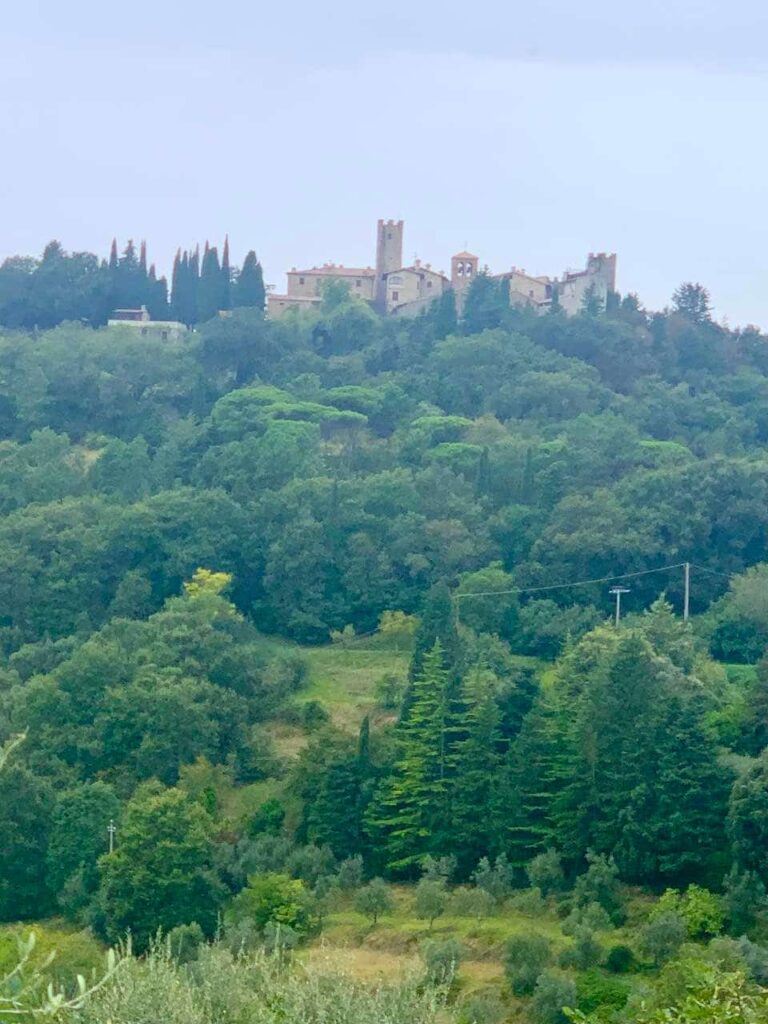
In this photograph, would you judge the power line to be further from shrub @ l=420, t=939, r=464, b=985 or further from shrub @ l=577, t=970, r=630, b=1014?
shrub @ l=577, t=970, r=630, b=1014

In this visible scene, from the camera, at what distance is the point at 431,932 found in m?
26.0

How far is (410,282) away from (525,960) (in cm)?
4653

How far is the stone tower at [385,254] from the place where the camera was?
68.7m

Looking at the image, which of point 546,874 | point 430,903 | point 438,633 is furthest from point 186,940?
point 438,633

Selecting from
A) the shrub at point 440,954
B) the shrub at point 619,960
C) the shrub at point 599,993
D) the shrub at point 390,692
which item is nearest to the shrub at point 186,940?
the shrub at point 440,954

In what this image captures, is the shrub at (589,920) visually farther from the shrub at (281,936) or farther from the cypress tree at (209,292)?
the cypress tree at (209,292)

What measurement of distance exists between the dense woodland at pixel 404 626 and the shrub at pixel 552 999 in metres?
0.04

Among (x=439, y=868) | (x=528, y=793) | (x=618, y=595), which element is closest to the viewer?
(x=439, y=868)

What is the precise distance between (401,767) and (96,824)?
15.3ft

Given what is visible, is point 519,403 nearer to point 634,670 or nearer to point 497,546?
point 497,546

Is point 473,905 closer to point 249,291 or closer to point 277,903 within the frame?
point 277,903

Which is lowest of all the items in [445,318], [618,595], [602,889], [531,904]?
[531,904]

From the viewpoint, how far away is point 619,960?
79.3 ft

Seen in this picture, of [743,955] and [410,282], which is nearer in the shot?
[743,955]
